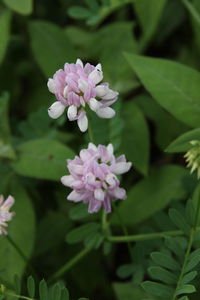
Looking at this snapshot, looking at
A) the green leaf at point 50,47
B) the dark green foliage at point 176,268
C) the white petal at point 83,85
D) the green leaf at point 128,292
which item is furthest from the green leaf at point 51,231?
the white petal at point 83,85

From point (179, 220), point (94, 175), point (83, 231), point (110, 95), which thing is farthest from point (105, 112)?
point (83, 231)

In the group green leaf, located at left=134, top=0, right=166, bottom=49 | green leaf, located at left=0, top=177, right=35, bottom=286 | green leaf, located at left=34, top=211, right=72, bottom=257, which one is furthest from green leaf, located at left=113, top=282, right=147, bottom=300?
green leaf, located at left=134, top=0, right=166, bottom=49

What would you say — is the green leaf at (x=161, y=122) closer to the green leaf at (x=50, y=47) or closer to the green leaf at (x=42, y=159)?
the green leaf at (x=50, y=47)

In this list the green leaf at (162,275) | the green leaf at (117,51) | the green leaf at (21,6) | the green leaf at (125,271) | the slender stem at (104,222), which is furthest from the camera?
the green leaf at (117,51)

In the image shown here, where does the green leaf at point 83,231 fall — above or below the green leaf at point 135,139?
below

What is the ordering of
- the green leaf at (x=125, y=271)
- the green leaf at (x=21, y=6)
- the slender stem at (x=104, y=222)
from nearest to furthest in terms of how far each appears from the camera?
the slender stem at (x=104, y=222), the green leaf at (x=125, y=271), the green leaf at (x=21, y=6)
